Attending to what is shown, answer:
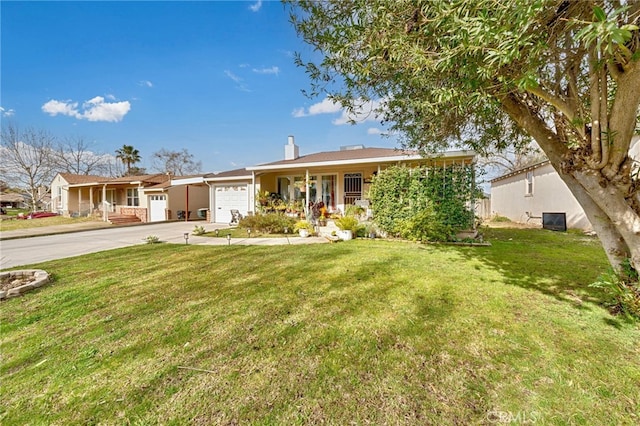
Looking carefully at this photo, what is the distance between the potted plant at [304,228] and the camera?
31.6 ft

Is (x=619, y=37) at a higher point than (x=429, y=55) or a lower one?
lower

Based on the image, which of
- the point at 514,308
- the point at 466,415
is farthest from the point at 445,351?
the point at 514,308

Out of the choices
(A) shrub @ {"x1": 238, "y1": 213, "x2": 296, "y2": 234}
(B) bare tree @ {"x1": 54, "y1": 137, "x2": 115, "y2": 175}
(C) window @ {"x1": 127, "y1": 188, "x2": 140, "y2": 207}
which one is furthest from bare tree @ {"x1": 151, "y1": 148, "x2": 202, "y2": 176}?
(A) shrub @ {"x1": 238, "y1": 213, "x2": 296, "y2": 234}

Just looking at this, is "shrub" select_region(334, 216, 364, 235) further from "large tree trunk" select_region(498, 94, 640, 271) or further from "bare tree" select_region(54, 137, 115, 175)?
"bare tree" select_region(54, 137, 115, 175)

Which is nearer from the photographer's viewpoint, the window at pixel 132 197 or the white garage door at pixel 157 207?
the white garage door at pixel 157 207

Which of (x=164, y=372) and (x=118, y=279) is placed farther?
(x=118, y=279)

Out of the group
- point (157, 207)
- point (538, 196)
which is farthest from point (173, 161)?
point (538, 196)

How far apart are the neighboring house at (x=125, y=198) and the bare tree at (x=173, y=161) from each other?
11614 millimetres

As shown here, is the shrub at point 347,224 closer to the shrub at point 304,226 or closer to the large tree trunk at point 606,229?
the shrub at point 304,226

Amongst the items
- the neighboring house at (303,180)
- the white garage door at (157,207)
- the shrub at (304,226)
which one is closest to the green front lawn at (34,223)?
the white garage door at (157,207)

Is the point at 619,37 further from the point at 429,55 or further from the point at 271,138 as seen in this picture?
the point at 271,138

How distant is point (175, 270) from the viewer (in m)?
5.23

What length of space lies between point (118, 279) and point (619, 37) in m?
6.89

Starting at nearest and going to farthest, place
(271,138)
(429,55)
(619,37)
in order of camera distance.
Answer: (619,37)
(429,55)
(271,138)
